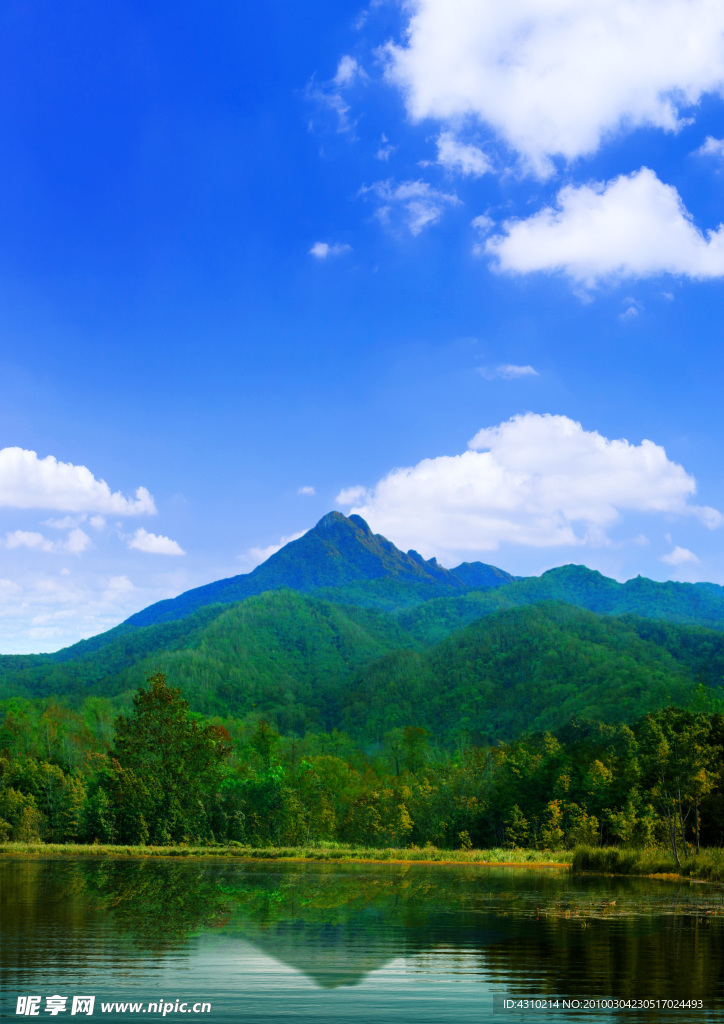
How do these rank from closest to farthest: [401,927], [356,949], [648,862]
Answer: [356,949], [401,927], [648,862]

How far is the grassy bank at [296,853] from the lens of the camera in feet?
212

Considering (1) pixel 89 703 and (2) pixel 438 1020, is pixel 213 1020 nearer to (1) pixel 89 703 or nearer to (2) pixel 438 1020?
(2) pixel 438 1020

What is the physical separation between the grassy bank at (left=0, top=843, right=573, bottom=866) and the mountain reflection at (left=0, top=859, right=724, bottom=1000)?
20326 millimetres

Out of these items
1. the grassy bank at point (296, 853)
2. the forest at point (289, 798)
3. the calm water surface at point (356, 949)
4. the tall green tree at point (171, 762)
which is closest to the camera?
the calm water surface at point (356, 949)

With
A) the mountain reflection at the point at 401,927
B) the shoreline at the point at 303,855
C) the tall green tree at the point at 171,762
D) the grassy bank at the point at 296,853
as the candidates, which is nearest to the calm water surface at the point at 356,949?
the mountain reflection at the point at 401,927

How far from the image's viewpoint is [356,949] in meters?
21.8

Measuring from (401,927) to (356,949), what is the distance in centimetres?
493

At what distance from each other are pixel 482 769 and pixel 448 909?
57.6 metres

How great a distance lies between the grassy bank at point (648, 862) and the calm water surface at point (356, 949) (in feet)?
15.9

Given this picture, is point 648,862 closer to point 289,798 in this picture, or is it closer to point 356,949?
point 356,949

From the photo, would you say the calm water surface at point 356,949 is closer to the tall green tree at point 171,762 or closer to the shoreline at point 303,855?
the shoreline at point 303,855

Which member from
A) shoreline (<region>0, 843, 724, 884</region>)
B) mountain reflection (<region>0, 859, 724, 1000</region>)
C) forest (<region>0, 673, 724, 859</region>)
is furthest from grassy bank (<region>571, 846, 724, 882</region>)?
forest (<region>0, 673, 724, 859</region>)

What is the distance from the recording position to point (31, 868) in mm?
50625

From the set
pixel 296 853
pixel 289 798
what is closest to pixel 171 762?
pixel 289 798
